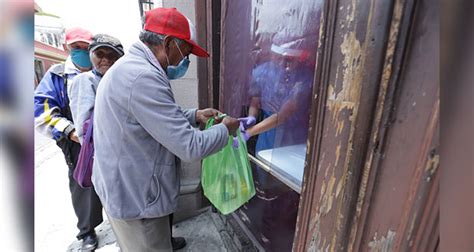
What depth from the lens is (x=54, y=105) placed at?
201cm

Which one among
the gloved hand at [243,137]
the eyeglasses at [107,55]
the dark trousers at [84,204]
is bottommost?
the dark trousers at [84,204]

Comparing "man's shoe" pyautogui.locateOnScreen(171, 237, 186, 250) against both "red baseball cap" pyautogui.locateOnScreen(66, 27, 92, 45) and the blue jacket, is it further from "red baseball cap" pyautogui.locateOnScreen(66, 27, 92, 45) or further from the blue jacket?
"red baseball cap" pyautogui.locateOnScreen(66, 27, 92, 45)

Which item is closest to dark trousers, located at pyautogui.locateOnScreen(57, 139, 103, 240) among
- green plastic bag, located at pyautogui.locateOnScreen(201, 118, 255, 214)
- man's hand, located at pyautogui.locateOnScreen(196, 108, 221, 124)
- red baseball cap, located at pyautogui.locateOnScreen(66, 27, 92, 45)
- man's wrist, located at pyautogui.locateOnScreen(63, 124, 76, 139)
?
man's wrist, located at pyautogui.locateOnScreen(63, 124, 76, 139)

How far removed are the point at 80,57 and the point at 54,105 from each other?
0.48 meters

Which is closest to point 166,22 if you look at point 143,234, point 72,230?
point 143,234

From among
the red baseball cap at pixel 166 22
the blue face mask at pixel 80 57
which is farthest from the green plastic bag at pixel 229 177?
the blue face mask at pixel 80 57

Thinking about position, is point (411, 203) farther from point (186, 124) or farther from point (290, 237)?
point (290, 237)

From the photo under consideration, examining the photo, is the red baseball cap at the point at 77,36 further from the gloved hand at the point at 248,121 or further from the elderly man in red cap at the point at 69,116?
the gloved hand at the point at 248,121

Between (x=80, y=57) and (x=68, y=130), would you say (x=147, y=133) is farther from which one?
(x=80, y=57)

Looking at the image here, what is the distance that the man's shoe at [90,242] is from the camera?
225 cm

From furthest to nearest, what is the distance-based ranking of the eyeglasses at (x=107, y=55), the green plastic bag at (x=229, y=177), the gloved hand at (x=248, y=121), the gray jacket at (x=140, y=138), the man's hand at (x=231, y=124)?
the eyeglasses at (x=107, y=55) → the gloved hand at (x=248, y=121) → the green plastic bag at (x=229, y=177) → the man's hand at (x=231, y=124) → the gray jacket at (x=140, y=138)

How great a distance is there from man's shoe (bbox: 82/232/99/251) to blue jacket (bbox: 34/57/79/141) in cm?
104

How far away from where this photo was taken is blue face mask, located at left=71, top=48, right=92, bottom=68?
212 cm

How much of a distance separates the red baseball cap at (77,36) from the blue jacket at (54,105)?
216 millimetres
